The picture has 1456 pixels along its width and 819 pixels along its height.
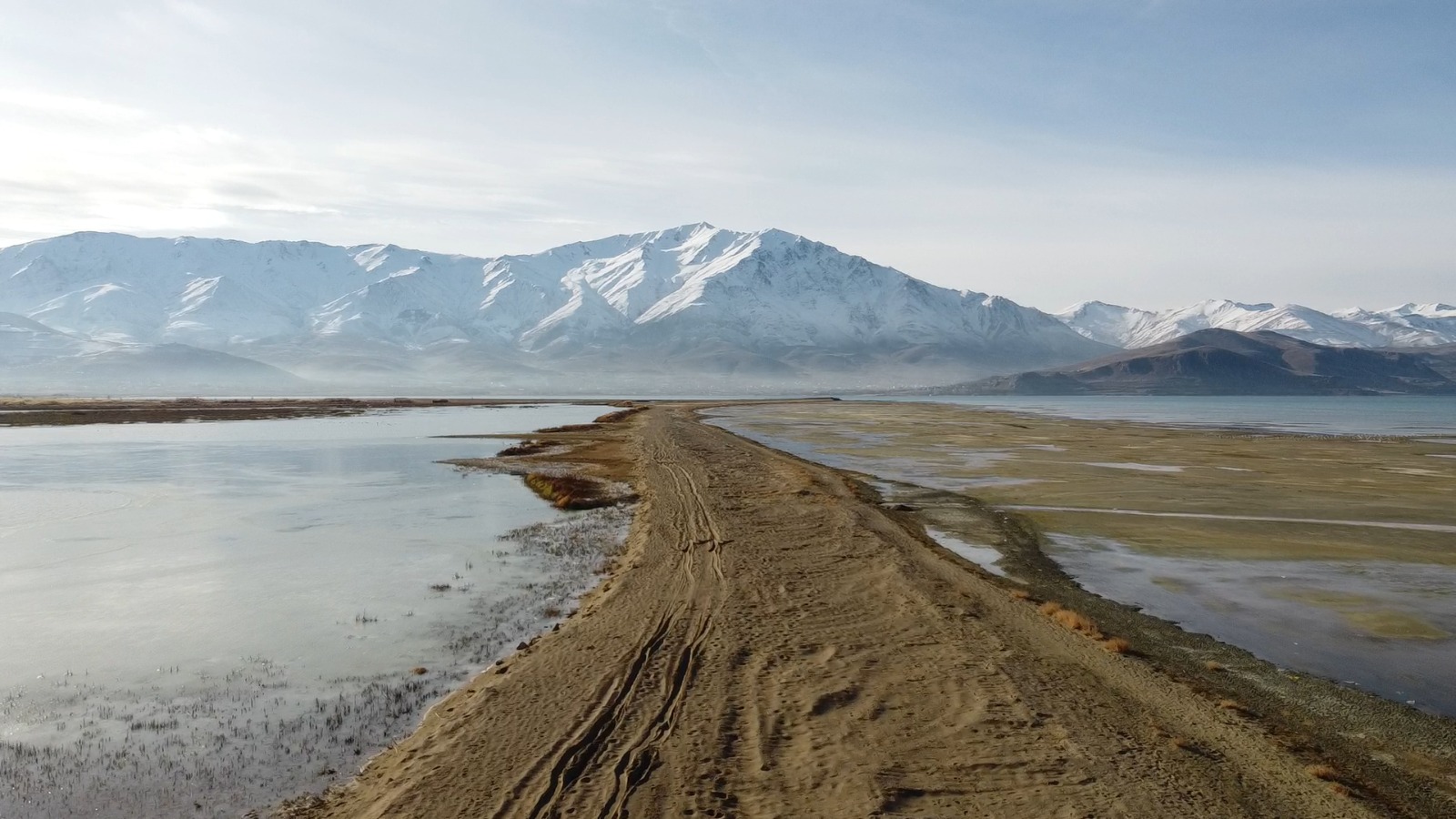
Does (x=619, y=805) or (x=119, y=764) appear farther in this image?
(x=119, y=764)

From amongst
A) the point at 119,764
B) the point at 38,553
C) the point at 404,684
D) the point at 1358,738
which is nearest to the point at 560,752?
the point at 404,684

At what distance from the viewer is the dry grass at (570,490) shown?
3628 centimetres

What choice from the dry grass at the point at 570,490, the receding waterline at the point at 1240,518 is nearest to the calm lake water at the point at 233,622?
the dry grass at the point at 570,490

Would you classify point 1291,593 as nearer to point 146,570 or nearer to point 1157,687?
point 1157,687

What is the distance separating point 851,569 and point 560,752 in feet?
40.7

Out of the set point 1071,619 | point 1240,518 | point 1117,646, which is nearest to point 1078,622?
point 1071,619

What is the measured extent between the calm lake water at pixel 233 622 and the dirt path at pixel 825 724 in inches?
67.5

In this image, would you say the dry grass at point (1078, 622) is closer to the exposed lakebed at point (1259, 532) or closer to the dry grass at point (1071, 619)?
the dry grass at point (1071, 619)

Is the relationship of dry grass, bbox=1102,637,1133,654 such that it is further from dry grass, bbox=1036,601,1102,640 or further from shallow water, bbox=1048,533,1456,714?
shallow water, bbox=1048,533,1456,714

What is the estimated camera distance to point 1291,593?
2125 cm

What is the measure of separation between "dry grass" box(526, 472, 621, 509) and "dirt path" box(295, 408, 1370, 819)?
633 inches

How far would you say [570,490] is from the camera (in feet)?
129

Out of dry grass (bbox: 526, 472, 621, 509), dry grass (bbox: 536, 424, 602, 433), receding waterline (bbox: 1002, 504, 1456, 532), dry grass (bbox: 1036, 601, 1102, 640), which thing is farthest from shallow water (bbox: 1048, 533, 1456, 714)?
dry grass (bbox: 536, 424, 602, 433)

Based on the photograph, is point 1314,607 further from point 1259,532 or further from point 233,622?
point 233,622
